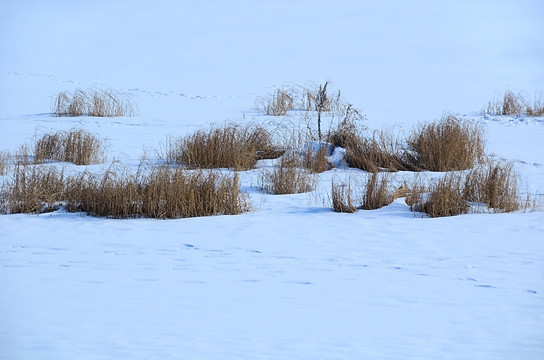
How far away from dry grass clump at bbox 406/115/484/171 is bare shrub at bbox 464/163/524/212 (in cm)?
241

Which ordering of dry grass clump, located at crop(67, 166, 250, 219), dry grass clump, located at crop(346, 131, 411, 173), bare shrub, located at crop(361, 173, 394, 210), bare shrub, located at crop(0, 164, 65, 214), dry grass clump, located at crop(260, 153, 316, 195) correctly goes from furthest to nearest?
dry grass clump, located at crop(346, 131, 411, 173), dry grass clump, located at crop(260, 153, 316, 195), bare shrub, located at crop(361, 173, 394, 210), bare shrub, located at crop(0, 164, 65, 214), dry grass clump, located at crop(67, 166, 250, 219)

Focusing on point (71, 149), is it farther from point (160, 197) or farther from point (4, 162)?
point (160, 197)

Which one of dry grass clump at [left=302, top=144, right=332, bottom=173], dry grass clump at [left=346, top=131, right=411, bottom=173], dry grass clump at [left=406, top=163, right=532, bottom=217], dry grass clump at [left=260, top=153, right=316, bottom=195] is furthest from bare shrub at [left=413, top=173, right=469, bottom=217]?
dry grass clump at [left=302, top=144, right=332, bottom=173]

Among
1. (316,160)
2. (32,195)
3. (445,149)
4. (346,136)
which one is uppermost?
(346,136)

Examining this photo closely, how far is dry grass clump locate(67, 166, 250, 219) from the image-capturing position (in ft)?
25.8

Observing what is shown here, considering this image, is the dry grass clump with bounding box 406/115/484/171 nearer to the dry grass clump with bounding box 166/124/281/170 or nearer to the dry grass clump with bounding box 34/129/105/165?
the dry grass clump with bounding box 166/124/281/170

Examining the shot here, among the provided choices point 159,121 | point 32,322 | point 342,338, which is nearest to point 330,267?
point 342,338

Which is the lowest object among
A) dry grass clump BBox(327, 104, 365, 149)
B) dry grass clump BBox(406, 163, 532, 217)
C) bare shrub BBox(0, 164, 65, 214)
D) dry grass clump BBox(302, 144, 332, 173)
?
bare shrub BBox(0, 164, 65, 214)

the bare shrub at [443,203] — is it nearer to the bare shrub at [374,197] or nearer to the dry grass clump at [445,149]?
the bare shrub at [374,197]

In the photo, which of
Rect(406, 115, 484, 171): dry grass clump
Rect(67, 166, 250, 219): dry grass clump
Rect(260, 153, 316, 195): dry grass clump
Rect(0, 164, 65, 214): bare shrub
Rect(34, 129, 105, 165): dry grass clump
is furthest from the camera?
Rect(34, 129, 105, 165): dry grass clump

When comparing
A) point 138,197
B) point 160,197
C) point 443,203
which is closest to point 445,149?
point 443,203

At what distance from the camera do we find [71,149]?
11.8 meters

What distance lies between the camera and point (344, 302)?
4805 mm

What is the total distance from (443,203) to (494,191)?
33.4 inches
